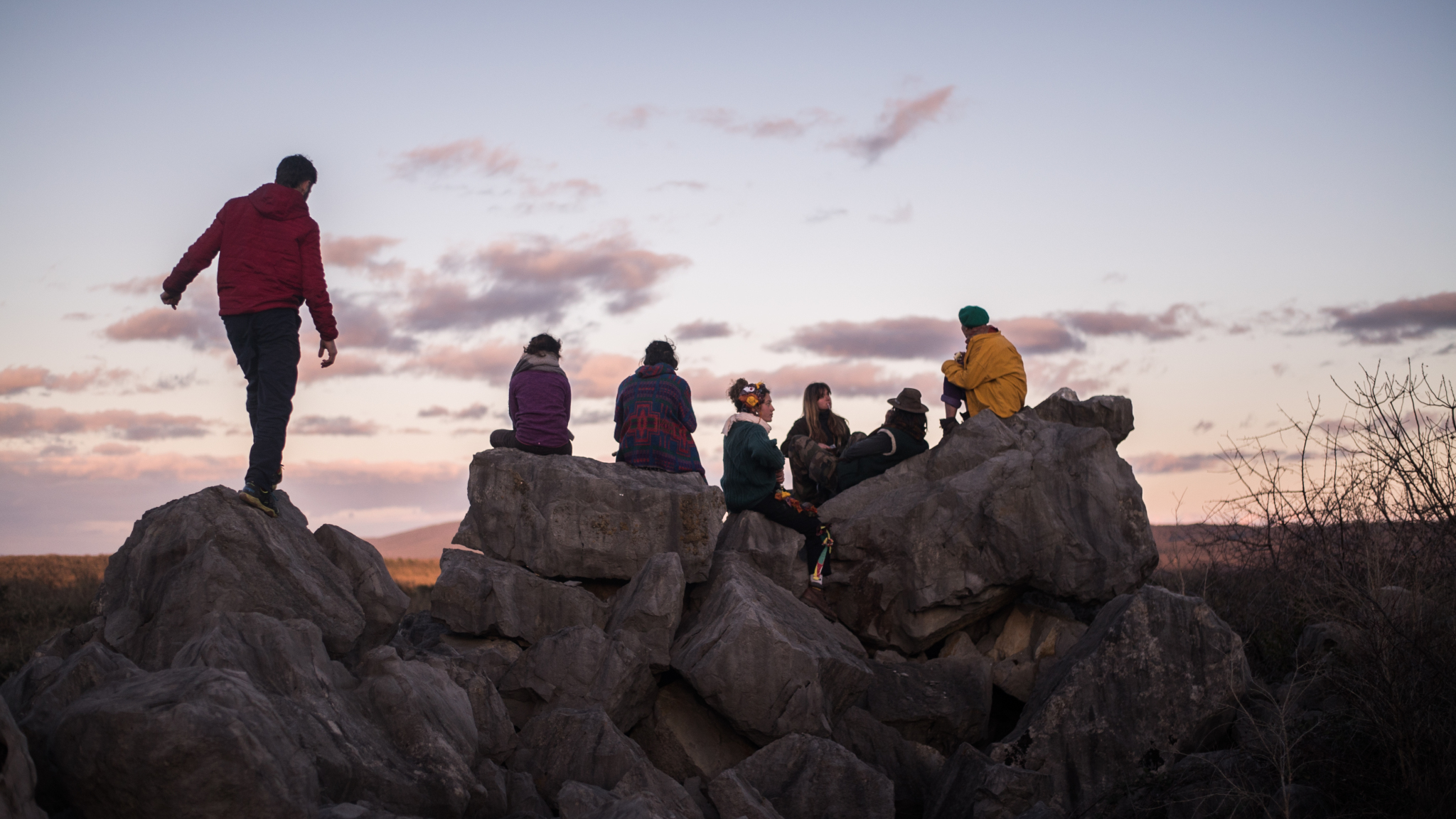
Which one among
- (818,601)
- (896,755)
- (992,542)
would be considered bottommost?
(896,755)

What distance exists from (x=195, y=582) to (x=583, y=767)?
366cm

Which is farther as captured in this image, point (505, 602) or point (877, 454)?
point (877, 454)

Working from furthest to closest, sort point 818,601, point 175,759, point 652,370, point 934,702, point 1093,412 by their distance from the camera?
point 1093,412
point 652,370
point 818,601
point 934,702
point 175,759

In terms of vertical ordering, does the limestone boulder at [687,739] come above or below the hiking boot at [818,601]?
below

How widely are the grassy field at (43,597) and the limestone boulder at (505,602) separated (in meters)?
5.69

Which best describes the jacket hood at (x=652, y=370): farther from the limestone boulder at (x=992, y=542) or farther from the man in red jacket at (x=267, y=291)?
the man in red jacket at (x=267, y=291)

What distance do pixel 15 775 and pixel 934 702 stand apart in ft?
25.7

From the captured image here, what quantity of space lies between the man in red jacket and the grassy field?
23.9 feet

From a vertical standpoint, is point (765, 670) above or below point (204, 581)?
below

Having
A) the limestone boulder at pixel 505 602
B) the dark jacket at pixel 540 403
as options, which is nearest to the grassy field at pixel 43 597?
the dark jacket at pixel 540 403

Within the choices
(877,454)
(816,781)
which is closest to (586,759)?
(816,781)

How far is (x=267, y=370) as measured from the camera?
30.5 ft

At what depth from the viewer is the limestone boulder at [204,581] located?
352 inches

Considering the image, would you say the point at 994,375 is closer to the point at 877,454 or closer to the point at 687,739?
the point at 877,454
